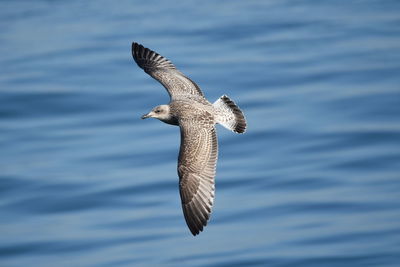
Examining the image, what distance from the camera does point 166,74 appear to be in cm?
1397

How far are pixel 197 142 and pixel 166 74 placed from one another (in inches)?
89.0

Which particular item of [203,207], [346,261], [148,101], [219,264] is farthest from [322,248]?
[148,101]

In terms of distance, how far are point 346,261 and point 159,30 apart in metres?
11.7

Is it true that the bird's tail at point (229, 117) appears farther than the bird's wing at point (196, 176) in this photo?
Yes

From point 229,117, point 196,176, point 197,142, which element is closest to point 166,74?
point 229,117

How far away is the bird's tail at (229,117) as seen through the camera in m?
12.5

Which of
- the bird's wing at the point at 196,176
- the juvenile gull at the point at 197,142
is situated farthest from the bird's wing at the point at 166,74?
the bird's wing at the point at 196,176

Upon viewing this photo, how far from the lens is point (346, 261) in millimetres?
14594

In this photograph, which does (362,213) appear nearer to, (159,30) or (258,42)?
(258,42)

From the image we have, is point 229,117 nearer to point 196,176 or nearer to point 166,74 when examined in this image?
point 196,176

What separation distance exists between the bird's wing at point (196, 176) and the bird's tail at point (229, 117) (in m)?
0.59

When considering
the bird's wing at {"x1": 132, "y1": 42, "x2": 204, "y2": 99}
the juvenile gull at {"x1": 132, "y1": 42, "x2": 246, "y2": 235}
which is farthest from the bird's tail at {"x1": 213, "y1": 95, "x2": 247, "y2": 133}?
the bird's wing at {"x1": 132, "y1": 42, "x2": 204, "y2": 99}

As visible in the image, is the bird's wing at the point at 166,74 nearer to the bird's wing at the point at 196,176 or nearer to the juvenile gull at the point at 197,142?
the juvenile gull at the point at 197,142

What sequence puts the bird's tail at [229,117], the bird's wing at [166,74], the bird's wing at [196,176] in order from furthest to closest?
the bird's wing at [166,74]
the bird's tail at [229,117]
the bird's wing at [196,176]
